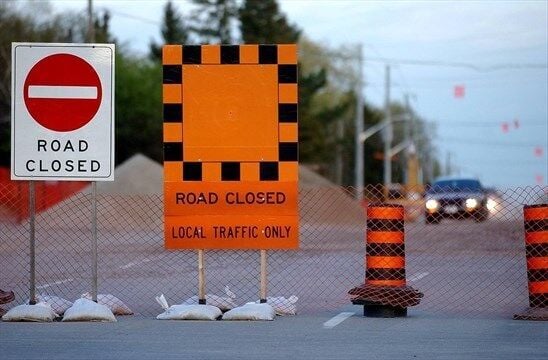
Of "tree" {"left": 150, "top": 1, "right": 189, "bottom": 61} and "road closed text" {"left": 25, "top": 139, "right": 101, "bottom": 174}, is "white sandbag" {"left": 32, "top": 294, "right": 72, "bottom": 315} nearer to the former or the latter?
"road closed text" {"left": 25, "top": 139, "right": 101, "bottom": 174}

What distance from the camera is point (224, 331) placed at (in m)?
11.0

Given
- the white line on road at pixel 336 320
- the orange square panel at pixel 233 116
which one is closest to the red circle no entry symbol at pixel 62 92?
the orange square panel at pixel 233 116

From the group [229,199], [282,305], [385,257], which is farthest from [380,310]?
[229,199]

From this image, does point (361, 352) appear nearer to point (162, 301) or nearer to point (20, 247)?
point (162, 301)

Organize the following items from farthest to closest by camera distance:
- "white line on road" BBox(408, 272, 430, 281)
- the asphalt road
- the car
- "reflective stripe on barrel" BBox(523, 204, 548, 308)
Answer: the car, "white line on road" BBox(408, 272, 430, 281), "reflective stripe on barrel" BBox(523, 204, 548, 308), the asphalt road

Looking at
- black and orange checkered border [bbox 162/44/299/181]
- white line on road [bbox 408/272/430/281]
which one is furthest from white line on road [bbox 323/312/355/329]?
white line on road [bbox 408/272/430/281]

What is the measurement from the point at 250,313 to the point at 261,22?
77.9m

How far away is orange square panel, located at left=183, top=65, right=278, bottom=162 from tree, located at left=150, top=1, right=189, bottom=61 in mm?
93393

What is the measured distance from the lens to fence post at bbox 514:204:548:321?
40.8ft

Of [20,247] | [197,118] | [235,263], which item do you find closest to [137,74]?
[20,247]

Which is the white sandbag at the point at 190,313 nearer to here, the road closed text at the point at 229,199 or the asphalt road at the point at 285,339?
the asphalt road at the point at 285,339

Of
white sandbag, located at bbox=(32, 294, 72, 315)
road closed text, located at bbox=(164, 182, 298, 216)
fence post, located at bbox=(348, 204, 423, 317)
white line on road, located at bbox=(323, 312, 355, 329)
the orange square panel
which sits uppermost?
the orange square panel

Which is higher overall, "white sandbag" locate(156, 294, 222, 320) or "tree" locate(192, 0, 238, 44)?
"tree" locate(192, 0, 238, 44)

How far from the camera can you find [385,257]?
12383 mm
